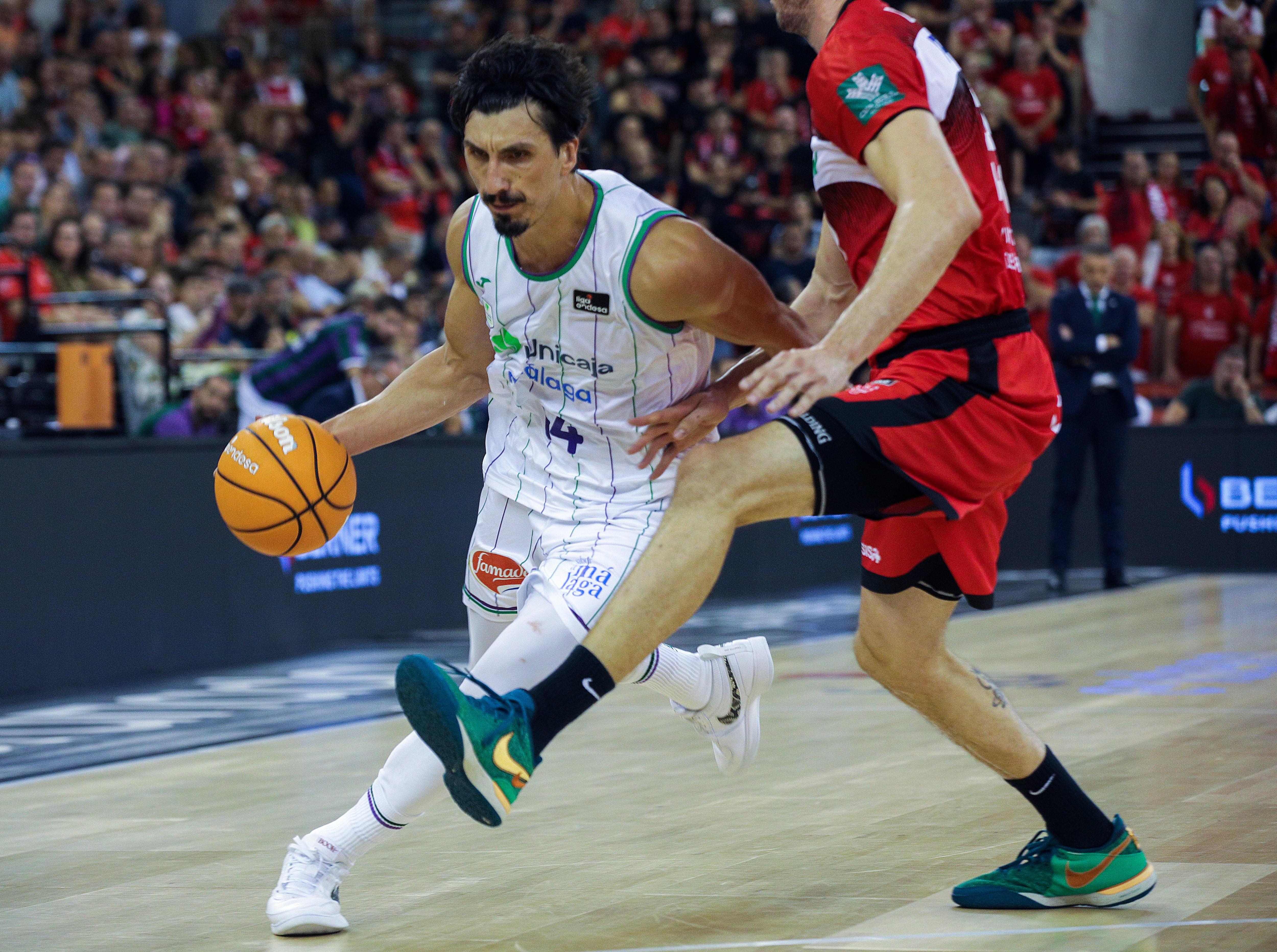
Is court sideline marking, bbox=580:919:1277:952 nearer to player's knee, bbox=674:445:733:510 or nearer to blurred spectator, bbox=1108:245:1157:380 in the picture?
player's knee, bbox=674:445:733:510

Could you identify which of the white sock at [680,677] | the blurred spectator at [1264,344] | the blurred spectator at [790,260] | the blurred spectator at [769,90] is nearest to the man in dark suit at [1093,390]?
the blurred spectator at [790,260]

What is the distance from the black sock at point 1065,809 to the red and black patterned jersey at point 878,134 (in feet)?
3.30

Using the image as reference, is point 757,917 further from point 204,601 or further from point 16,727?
point 204,601

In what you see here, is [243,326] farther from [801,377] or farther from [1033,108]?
[801,377]

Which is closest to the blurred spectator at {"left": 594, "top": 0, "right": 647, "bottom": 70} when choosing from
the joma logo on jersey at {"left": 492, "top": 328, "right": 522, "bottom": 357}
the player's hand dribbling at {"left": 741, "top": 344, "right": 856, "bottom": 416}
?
the joma logo on jersey at {"left": 492, "top": 328, "right": 522, "bottom": 357}

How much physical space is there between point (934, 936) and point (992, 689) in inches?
23.4

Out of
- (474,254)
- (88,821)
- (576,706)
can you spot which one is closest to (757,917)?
(576,706)

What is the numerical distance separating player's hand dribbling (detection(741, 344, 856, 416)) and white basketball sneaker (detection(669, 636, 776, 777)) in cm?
137

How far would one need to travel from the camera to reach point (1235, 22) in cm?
1546

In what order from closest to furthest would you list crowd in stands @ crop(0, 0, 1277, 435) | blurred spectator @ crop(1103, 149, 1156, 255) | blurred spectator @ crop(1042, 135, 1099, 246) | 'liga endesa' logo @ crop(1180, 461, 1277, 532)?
crowd in stands @ crop(0, 0, 1277, 435)
'liga endesa' logo @ crop(1180, 461, 1277, 532)
blurred spectator @ crop(1103, 149, 1156, 255)
blurred spectator @ crop(1042, 135, 1099, 246)

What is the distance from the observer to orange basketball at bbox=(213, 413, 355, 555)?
365 centimetres

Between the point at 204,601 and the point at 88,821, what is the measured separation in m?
3.36

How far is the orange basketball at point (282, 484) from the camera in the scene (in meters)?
3.65

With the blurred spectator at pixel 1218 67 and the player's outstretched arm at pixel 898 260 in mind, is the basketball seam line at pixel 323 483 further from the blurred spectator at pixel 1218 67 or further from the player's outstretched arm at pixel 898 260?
the blurred spectator at pixel 1218 67
